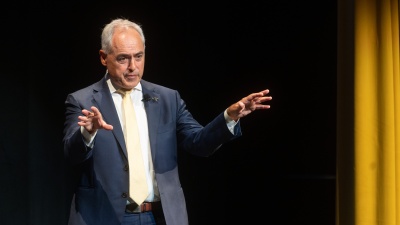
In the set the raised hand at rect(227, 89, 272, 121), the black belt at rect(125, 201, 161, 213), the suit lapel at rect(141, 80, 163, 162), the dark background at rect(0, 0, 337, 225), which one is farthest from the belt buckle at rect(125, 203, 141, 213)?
the dark background at rect(0, 0, 337, 225)

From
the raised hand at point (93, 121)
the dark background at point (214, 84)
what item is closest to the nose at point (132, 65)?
the raised hand at point (93, 121)

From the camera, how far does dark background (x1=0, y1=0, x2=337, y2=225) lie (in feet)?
→ 11.9

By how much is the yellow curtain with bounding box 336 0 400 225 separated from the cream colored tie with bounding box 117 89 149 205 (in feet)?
3.10

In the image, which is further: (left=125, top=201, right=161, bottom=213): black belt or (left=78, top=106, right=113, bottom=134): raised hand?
(left=125, top=201, right=161, bottom=213): black belt

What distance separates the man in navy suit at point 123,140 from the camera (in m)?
2.49

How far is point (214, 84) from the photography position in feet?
12.2

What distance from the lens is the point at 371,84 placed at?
9.52ft

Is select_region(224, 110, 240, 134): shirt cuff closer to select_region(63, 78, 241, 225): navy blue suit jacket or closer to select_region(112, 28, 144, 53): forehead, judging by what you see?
select_region(63, 78, 241, 225): navy blue suit jacket

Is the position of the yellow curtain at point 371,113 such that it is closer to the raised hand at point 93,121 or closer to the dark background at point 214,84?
the dark background at point 214,84

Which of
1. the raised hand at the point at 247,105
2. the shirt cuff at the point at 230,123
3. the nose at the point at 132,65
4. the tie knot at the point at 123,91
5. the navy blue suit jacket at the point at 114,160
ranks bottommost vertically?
the navy blue suit jacket at the point at 114,160

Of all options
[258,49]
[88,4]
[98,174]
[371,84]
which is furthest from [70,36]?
[371,84]

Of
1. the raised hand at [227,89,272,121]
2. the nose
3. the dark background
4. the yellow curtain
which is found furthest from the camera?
the dark background

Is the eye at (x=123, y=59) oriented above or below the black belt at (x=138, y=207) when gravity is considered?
above

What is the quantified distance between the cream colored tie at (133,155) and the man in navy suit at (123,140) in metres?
0.02
